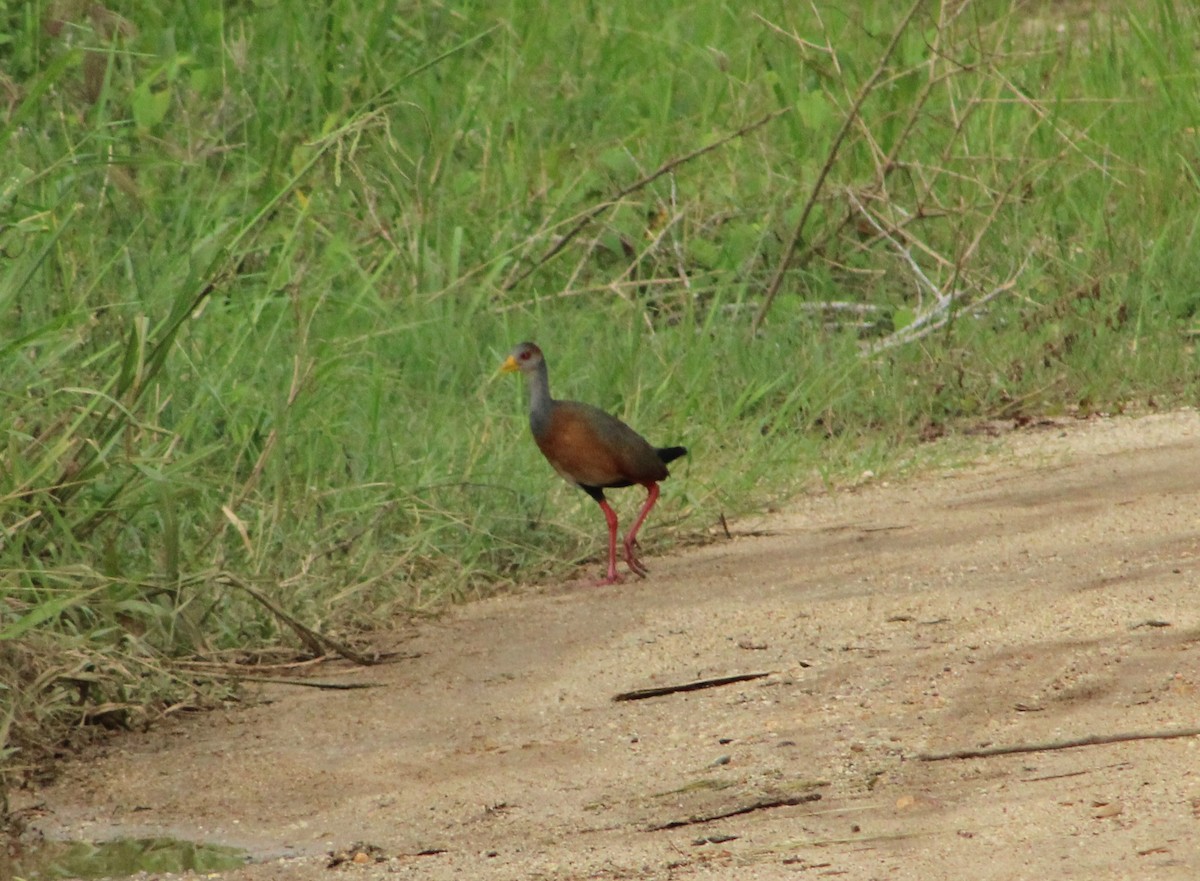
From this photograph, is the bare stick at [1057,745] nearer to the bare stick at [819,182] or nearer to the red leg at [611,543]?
the red leg at [611,543]

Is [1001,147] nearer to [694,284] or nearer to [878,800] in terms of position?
[694,284]

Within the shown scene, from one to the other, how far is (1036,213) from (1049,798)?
5.88m

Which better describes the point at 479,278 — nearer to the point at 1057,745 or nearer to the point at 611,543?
the point at 611,543

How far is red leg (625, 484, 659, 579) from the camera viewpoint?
5.90 meters

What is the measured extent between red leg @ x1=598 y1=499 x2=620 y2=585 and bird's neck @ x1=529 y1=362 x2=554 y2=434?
291 mm

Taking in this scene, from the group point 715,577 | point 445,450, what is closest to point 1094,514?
point 715,577

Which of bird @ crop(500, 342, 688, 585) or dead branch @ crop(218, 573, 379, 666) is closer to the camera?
Answer: dead branch @ crop(218, 573, 379, 666)

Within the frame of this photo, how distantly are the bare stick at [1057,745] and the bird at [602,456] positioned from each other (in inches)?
87.4

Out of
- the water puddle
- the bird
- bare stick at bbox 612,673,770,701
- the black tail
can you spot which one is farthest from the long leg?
the water puddle

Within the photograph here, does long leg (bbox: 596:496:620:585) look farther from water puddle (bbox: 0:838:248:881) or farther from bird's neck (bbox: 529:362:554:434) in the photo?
water puddle (bbox: 0:838:248:881)

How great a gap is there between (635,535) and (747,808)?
2554 millimetres

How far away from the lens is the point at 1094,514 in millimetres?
5770

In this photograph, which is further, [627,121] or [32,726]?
[627,121]

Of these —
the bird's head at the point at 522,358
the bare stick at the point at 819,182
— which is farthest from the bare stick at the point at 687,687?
the bare stick at the point at 819,182
